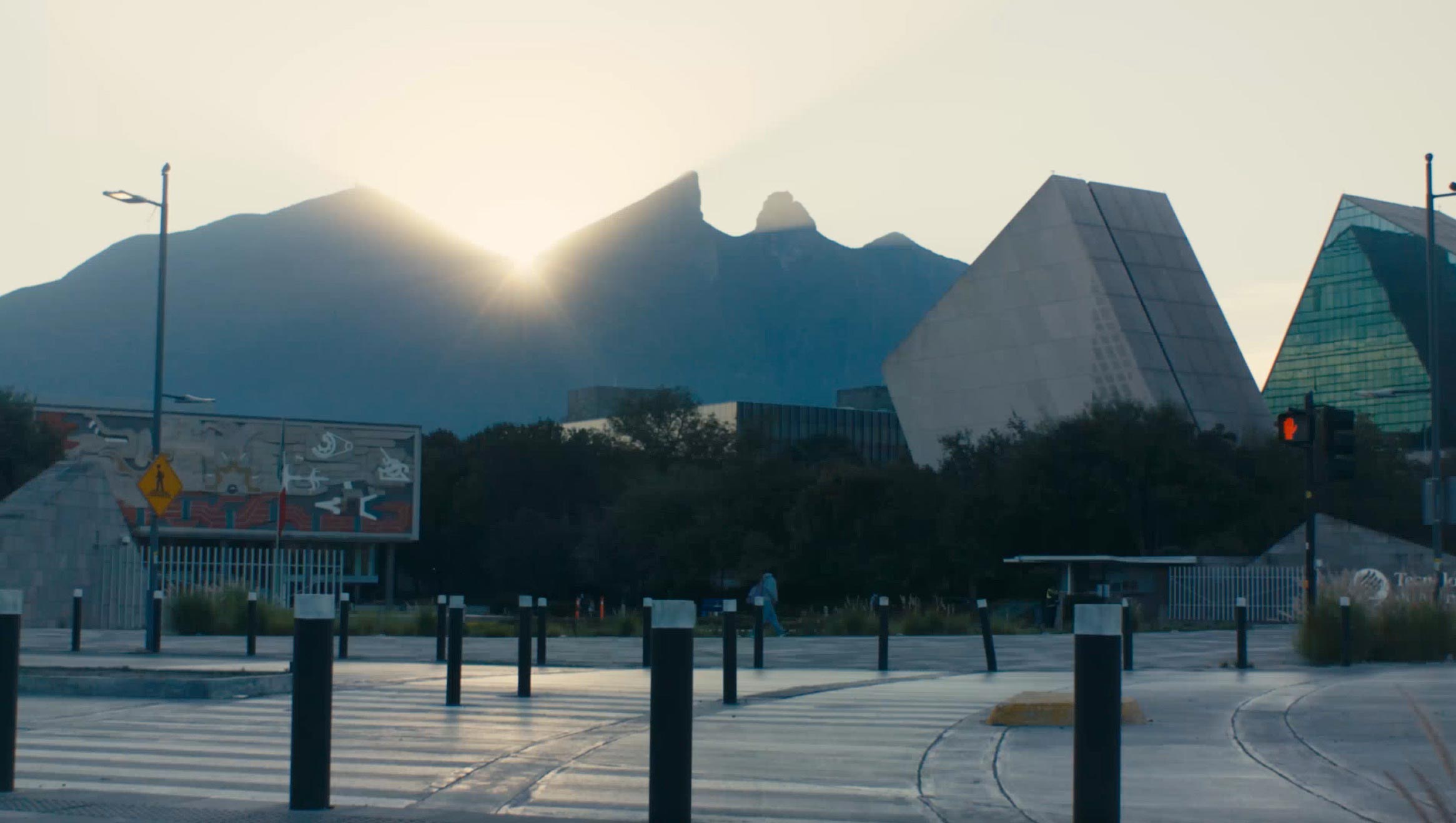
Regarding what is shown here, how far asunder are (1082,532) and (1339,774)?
154 feet

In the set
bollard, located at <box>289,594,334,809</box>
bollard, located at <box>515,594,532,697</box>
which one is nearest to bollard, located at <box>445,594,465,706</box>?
bollard, located at <box>515,594,532,697</box>

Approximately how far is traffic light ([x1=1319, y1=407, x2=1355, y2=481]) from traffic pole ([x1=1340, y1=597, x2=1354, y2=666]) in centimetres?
157

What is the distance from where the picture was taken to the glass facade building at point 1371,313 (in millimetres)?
126750

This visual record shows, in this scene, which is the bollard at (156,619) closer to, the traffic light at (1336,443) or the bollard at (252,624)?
the bollard at (252,624)

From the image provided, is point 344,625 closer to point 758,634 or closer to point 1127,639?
point 758,634

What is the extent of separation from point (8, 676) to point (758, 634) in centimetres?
1225

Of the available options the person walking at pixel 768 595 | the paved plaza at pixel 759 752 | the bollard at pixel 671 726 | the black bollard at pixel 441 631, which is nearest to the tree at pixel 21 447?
the person walking at pixel 768 595

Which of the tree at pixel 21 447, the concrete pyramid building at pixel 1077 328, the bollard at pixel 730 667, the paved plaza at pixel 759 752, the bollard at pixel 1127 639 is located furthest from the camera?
the concrete pyramid building at pixel 1077 328

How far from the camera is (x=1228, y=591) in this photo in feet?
141

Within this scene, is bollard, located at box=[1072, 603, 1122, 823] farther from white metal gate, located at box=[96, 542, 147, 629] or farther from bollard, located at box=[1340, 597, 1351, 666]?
white metal gate, located at box=[96, 542, 147, 629]

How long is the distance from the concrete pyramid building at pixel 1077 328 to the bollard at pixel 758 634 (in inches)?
2515

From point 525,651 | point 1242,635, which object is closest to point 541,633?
point 525,651

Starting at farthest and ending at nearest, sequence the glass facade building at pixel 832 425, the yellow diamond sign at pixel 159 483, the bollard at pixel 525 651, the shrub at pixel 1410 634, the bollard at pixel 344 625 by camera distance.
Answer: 1. the glass facade building at pixel 832 425
2. the yellow diamond sign at pixel 159 483
3. the bollard at pixel 344 625
4. the shrub at pixel 1410 634
5. the bollard at pixel 525 651

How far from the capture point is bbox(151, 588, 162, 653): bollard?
897 inches
